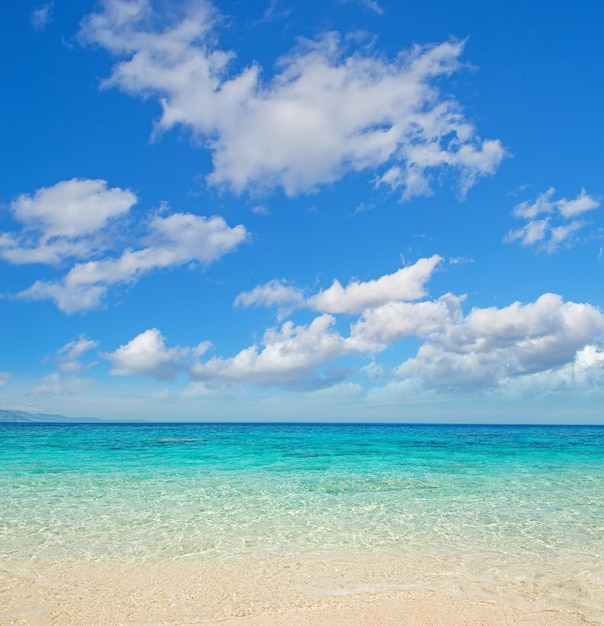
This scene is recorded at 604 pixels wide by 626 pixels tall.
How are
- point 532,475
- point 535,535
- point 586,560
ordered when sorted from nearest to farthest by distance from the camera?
point 586,560 < point 535,535 < point 532,475

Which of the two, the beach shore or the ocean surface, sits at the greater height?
the beach shore

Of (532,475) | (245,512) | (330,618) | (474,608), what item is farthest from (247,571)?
(532,475)

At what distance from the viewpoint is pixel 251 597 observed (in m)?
6.81

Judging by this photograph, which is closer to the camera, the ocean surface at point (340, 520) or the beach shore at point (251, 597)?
the beach shore at point (251, 597)

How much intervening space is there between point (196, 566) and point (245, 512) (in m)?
4.12

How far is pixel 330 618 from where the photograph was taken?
20.2 ft

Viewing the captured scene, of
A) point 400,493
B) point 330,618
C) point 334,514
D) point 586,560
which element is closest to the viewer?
point 330,618

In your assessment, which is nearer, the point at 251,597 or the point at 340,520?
the point at 251,597

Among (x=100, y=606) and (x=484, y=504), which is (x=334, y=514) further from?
(x=100, y=606)

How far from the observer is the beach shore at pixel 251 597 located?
6152mm

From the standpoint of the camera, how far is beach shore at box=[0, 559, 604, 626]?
6.15 meters

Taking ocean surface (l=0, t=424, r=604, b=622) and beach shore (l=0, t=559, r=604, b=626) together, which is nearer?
beach shore (l=0, t=559, r=604, b=626)

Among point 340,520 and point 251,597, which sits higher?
point 251,597

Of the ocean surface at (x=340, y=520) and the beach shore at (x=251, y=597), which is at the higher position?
the beach shore at (x=251, y=597)
